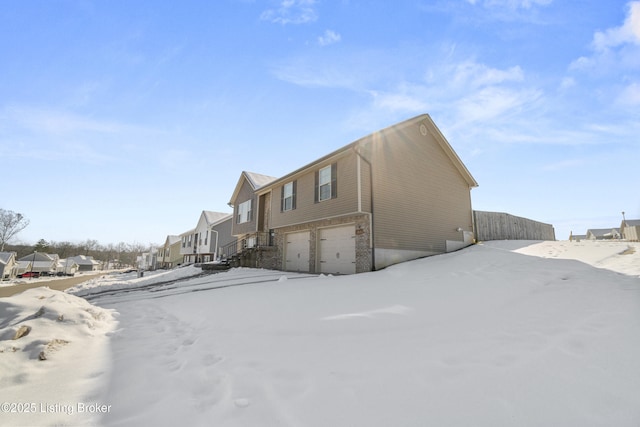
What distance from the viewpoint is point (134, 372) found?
122 inches

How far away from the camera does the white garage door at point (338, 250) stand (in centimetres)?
1256

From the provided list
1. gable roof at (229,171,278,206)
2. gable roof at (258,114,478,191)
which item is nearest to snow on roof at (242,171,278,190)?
gable roof at (229,171,278,206)

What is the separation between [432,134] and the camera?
1523 cm

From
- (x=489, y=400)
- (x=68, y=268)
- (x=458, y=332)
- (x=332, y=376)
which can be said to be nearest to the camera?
(x=489, y=400)

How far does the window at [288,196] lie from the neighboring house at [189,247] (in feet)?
84.8

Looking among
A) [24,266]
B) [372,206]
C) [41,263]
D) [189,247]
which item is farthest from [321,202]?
[41,263]

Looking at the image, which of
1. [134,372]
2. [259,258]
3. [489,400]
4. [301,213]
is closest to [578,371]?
[489,400]

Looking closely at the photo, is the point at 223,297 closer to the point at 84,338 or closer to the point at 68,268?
the point at 84,338

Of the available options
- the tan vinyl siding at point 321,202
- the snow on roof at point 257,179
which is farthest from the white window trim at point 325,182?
the snow on roof at point 257,179

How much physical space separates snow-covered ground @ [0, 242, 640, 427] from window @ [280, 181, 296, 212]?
1076 centimetres

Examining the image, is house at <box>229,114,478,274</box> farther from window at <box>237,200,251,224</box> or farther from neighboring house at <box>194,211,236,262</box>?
neighboring house at <box>194,211,236,262</box>

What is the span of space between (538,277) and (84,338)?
8709 mm

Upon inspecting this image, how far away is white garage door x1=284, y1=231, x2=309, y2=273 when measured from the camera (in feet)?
49.6

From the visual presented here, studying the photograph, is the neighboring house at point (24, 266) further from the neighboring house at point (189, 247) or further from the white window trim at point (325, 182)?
the white window trim at point (325, 182)
